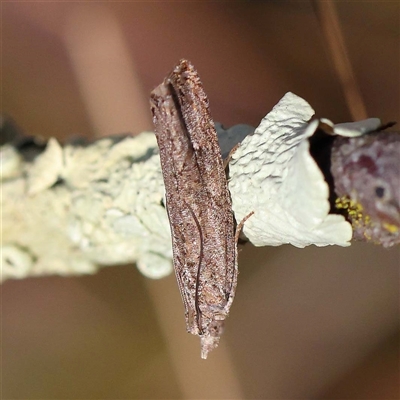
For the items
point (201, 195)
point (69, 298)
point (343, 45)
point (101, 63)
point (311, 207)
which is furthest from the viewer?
point (101, 63)

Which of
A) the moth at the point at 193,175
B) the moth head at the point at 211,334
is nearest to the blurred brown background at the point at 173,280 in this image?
the moth head at the point at 211,334

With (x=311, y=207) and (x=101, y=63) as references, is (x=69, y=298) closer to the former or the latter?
(x=101, y=63)

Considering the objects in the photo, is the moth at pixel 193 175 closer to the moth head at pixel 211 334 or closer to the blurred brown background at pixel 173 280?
the moth head at pixel 211 334

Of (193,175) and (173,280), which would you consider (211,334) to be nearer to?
(193,175)

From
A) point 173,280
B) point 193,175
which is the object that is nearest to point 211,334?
point 193,175

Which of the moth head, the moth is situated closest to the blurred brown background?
the moth head

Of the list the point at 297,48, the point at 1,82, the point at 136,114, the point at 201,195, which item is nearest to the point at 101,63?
the point at 136,114
